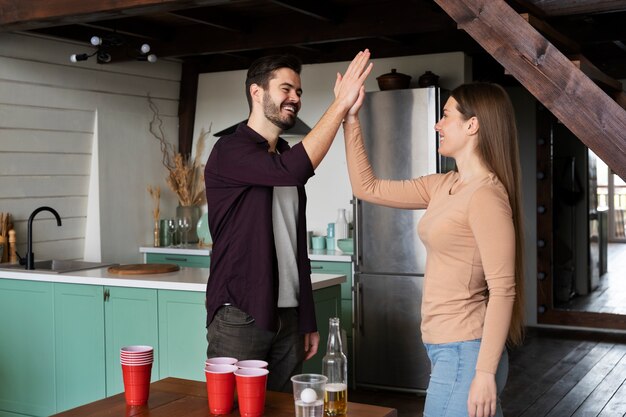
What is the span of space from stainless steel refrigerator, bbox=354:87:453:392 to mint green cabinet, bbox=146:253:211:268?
128cm

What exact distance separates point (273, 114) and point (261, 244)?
0.43 metres

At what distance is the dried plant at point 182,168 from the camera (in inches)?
276

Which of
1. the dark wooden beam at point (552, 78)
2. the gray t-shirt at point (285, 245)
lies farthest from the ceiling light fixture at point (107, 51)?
the gray t-shirt at point (285, 245)

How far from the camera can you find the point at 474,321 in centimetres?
220

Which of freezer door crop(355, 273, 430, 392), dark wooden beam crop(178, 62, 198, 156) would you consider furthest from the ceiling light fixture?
freezer door crop(355, 273, 430, 392)

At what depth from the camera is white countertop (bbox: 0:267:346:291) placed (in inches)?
176

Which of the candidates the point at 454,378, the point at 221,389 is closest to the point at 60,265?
the point at 221,389

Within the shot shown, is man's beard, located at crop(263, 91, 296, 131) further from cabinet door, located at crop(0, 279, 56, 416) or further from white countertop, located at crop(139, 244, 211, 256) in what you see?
white countertop, located at crop(139, 244, 211, 256)

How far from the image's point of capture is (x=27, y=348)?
5082 mm

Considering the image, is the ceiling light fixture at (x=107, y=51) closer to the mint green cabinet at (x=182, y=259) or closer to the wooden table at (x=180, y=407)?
the mint green cabinet at (x=182, y=259)

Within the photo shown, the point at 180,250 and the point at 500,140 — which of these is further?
the point at 180,250

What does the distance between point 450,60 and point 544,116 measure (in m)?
2.17

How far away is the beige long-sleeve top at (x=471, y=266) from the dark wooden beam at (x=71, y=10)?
224 centimetres

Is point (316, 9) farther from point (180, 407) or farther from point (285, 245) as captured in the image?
point (180, 407)
